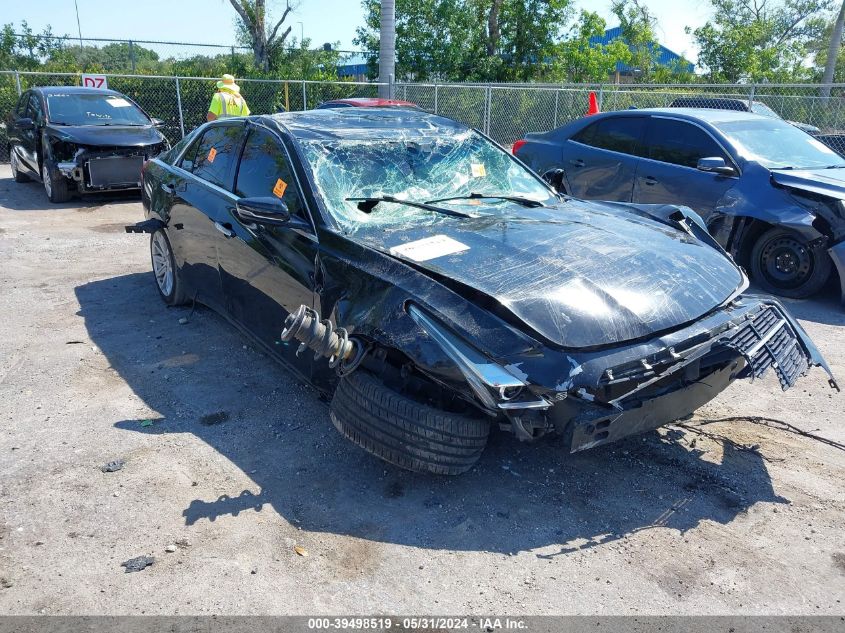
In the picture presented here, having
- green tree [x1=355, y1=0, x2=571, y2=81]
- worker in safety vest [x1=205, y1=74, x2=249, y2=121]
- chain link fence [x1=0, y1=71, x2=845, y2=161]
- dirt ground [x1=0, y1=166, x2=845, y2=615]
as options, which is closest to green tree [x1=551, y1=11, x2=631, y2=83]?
green tree [x1=355, y1=0, x2=571, y2=81]

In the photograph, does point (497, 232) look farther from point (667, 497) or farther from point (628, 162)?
point (628, 162)

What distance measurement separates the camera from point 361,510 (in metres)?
3.37

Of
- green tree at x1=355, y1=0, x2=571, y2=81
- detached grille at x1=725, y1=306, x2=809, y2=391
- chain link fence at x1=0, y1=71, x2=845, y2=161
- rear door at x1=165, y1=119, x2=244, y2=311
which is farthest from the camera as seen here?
green tree at x1=355, y1=0, x2=571, y2=81

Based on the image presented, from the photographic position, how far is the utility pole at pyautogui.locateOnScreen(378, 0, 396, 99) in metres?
15.0

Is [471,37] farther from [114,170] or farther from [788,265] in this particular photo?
[788,265]

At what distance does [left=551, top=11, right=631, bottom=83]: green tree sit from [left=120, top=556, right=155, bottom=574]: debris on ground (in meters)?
25.8

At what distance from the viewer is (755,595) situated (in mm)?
2811

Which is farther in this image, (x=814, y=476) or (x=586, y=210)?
(x=586, y=210)

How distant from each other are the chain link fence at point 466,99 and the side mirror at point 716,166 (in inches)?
331

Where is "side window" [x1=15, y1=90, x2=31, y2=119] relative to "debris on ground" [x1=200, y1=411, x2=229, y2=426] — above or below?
above

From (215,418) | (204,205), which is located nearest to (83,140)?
(204,205)

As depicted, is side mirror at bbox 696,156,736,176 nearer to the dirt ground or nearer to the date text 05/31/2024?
the dirt ground

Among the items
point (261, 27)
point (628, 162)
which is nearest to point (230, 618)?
point (628, 162)

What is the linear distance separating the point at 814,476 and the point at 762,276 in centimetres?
372
